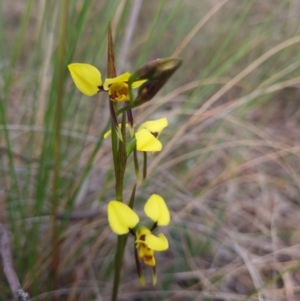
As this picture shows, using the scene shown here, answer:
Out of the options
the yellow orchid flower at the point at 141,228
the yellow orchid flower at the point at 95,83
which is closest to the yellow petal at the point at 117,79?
the yellow orchid flower at the point at 95,83

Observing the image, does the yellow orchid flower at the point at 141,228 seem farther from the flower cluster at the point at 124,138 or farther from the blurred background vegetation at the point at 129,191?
the blurred background vegetation at the point at 129,191

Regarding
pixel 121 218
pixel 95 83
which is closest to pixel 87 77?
pixel 95 83

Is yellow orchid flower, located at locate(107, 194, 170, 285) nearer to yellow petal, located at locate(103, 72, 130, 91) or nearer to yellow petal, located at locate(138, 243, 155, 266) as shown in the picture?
yellow petal, located at locate(138, 243, 155, 266)

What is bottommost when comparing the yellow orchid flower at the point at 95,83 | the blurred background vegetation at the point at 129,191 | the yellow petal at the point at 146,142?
the blurred background vegetation at the point at 129,191

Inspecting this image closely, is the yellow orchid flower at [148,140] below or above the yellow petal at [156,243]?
above

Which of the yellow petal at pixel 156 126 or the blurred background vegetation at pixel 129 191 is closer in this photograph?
the yellow petal at pixel 156 126

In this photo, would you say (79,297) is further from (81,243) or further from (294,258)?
(294,258)

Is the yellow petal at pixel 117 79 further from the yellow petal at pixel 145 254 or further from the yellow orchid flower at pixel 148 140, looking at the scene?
the yellow petal at pixel 145 254
